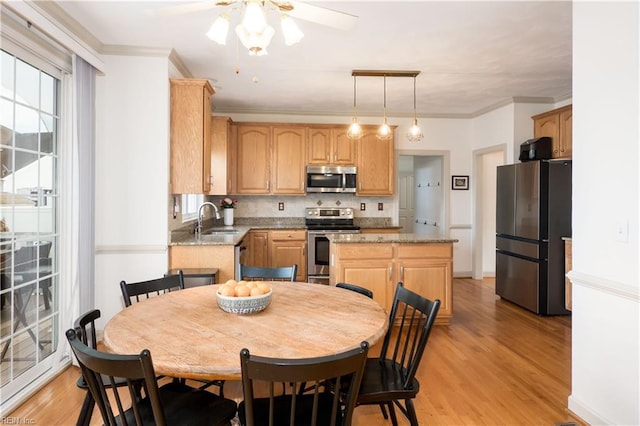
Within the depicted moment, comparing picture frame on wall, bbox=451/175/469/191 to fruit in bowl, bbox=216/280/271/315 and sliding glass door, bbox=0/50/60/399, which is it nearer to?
fruit in bowl, bbox=216/280/271/315

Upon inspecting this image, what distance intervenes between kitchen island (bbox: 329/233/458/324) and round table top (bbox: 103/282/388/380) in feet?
5.17

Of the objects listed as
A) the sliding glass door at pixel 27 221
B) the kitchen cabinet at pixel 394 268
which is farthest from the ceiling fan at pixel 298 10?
the kitchen cabinet at pixel 394 268

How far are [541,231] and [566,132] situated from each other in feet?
3.94

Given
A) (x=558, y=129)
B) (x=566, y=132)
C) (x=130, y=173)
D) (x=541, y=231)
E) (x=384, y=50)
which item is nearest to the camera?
(x=130, y=173)

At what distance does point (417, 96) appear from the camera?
16.3ft

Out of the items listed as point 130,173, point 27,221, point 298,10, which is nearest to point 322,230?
point 130,173

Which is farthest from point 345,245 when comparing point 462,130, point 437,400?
point 462,130

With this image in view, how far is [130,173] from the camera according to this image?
10.9 feet

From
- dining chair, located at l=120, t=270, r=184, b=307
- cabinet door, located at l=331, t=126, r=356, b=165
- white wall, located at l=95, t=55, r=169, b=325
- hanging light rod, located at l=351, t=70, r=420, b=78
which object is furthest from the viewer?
cabinet door, located at l=331, t=126, r=356, b=165

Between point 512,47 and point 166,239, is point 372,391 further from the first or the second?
point 512,47

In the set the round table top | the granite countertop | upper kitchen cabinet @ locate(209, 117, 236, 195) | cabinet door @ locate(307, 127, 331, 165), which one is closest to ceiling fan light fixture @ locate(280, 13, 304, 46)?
the round table top

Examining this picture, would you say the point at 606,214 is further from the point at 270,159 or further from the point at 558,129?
the point at 270,159

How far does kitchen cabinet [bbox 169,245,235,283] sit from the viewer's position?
3.44m

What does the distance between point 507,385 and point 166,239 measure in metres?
2.88
